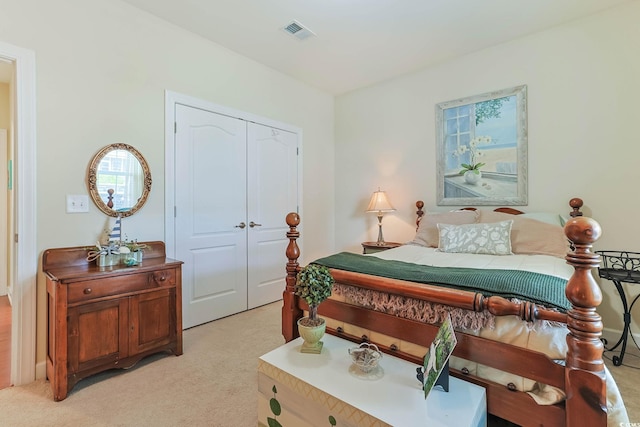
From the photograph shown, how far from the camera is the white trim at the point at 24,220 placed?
1.96m

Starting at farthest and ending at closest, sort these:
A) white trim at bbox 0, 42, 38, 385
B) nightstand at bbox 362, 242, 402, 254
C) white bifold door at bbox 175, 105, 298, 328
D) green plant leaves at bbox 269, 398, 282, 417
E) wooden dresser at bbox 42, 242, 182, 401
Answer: nightstand at bbox 362, 242, 402, 254, white bifold door at bbox 175, 105, 298, 328, white trim at bbox 0, 42, 38, 385, wooden dresser at bbox 42, 242, 182, 401, green plant leaves at bbox 269, 398, 282, 417

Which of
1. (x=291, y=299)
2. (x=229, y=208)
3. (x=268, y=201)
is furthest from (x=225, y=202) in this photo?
(x=291, y=299)

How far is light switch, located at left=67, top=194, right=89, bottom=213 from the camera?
85.3 inches

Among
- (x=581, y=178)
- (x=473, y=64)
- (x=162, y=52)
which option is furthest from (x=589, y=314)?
(x=162, y=52)

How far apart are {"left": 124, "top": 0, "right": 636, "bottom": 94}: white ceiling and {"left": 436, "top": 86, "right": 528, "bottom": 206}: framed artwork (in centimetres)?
57

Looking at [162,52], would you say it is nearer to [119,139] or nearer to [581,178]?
[119,139]

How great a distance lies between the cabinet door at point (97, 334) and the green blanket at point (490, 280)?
1484mm

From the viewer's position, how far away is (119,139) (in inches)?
94.8

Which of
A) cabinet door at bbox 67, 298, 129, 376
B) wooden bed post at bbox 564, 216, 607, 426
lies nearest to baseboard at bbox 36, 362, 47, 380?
cabinet door at bbox 67, 298, 129, 376

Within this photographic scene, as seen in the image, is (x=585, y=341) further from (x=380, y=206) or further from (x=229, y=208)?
(x=229, y=208)

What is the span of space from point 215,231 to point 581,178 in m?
3.39

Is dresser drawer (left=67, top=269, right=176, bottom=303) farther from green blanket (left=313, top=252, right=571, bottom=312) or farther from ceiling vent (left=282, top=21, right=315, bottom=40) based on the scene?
ceiling vent (left=282, top=21, right=315, bottom=40)

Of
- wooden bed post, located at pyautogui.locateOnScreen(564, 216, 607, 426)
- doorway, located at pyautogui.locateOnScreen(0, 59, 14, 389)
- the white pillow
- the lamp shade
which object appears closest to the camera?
wooden bed post, located at pyautogui.locateOnScreen(564, 216, 607, 426)

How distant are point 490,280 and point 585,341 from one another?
40 cm
